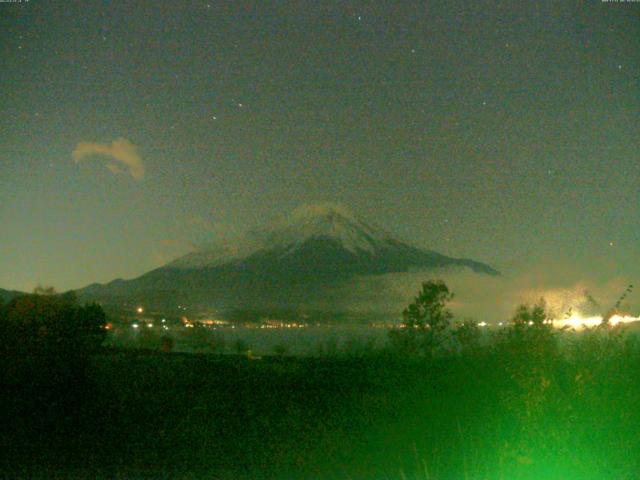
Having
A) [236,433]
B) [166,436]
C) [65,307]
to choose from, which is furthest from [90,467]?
[65,307]

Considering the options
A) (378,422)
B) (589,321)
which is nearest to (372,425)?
(378,422)

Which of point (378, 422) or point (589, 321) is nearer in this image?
point (589, 321)

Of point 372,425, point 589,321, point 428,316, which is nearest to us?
point 589,321

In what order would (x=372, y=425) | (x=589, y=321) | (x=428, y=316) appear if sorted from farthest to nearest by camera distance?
(x=428, y=316)
(x=372, y=425)
(x=589, y=321)

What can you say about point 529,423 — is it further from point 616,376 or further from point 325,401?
point 325,401

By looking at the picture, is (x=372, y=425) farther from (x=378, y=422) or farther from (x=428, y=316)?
(x=428, y=316)

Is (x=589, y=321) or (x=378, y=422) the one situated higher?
(x=589, y=321)

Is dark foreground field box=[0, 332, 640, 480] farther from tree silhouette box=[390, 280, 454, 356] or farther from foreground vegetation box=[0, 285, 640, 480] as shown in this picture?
tree silhouette box=[390, 280, 454, 356]
